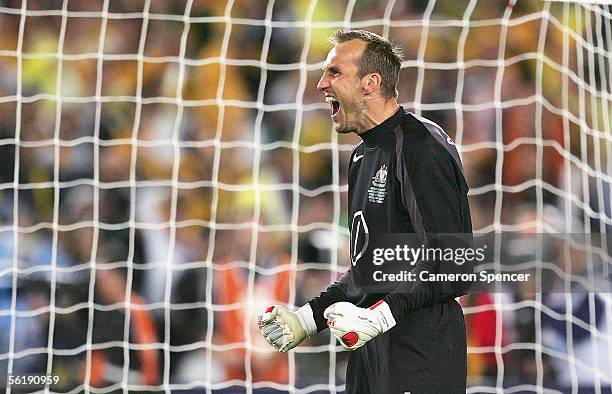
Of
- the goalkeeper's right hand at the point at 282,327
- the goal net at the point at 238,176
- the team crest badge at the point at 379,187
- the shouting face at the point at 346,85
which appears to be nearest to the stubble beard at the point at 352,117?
the shouting face at the point at 346,85

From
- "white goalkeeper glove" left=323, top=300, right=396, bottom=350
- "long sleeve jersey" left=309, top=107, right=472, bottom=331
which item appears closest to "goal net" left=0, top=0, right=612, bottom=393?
"long sleeve jersey" left=309, top=107, right=472, bottom=331

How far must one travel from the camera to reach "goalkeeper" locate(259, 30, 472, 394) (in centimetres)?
209

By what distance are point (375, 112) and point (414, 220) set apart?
0.36 metres

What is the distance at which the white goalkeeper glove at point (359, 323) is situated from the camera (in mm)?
2035

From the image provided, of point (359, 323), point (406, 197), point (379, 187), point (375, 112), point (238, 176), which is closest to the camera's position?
point (359, 323)

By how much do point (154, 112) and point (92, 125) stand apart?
0.30 m

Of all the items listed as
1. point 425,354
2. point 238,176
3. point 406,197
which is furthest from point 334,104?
point 238,176

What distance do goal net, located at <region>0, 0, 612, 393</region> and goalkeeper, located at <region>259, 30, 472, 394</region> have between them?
Answer: 1.66m

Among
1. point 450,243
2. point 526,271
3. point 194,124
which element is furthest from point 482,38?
point 450,243

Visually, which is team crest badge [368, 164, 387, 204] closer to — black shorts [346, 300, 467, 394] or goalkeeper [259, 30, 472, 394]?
goalkeeper [259, 30, 472, 394]

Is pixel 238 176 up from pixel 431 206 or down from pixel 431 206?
up

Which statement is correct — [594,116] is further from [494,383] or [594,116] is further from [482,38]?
[494,383]

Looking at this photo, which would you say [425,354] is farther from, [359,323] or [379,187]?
[379,187]

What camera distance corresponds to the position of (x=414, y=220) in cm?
212
